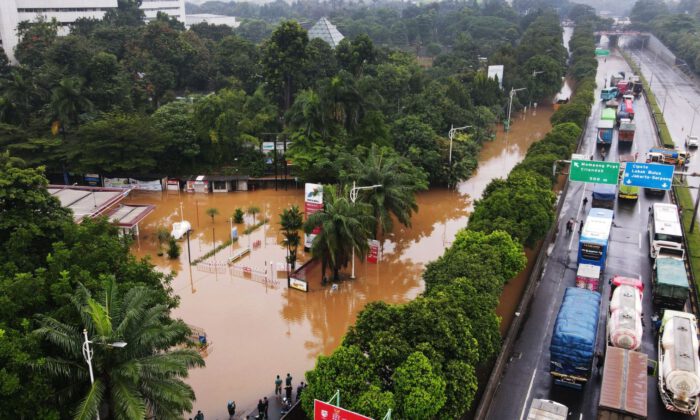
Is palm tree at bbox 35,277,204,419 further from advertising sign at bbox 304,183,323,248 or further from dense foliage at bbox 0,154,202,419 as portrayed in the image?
advertising sign at bbox 304,183,323,248

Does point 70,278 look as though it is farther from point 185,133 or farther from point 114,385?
point 185,133

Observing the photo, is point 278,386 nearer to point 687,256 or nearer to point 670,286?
point 670,286

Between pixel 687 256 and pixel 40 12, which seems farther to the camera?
pixel 40 12

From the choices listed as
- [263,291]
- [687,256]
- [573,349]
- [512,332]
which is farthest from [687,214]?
[263,291]

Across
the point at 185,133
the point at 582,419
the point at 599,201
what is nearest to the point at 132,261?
the point at 582,419

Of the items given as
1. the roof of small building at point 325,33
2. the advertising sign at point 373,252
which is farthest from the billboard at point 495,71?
the advertising sign at point 373,252

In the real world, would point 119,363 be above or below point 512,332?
above

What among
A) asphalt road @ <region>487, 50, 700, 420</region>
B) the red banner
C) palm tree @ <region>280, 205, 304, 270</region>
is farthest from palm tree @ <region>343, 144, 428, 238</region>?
the red banner
